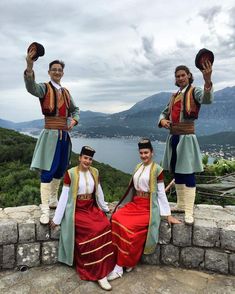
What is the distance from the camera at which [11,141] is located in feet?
44.6

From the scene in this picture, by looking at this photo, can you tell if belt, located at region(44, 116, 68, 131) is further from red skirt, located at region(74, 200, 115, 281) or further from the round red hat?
red skirt, located at region(74, 200, 115, 281)

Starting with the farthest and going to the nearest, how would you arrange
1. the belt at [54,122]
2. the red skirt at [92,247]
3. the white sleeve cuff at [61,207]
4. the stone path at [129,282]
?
the belt at [54,122] < the white sleeve cuff at [61,207] < the red skirt at [92,247] < the stone path at [129,282]

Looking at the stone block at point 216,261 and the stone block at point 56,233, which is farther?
the stone block at point 56,233

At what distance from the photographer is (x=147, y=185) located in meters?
3.89

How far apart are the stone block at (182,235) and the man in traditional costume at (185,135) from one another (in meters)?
0.09

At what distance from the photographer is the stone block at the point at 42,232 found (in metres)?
3.83

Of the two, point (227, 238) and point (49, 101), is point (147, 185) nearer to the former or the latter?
point (227, 238)

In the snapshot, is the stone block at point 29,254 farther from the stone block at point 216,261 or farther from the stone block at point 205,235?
the stone block at point 216,261

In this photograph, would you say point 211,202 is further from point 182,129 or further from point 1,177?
point 1,177

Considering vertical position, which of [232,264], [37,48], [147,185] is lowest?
[232,264]

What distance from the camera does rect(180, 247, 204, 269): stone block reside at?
3807mm

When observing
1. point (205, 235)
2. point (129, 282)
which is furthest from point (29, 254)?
point (205, 235)

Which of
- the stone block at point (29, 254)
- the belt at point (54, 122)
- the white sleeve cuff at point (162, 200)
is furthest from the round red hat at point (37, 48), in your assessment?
the stone block at point (29, 254)

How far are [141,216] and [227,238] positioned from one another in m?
1.00
